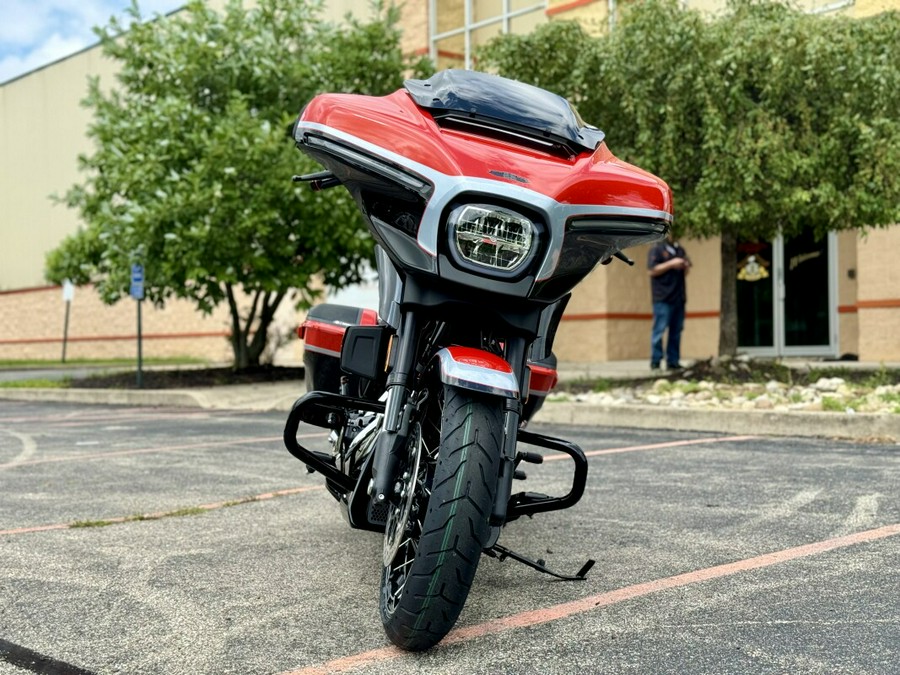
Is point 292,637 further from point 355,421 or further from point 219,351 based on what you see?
point 219,351

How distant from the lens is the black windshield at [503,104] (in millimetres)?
3455

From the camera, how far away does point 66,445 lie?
9.05m

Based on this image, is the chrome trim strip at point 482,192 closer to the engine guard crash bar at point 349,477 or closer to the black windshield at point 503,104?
the black windshield at point 503,104

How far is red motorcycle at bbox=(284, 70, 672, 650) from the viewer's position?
9.80 feet

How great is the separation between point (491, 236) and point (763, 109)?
8668 mm

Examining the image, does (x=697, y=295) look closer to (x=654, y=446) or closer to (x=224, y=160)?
(x=224, y=160)

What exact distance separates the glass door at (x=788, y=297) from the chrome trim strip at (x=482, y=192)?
15229 millimetres

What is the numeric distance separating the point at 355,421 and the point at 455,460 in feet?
3.19

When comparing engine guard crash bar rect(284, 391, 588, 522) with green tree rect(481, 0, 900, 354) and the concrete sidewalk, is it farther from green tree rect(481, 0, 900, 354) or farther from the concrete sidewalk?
green tree rect(481, 0, 900, 354)

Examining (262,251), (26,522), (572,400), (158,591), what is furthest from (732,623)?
(262,251)

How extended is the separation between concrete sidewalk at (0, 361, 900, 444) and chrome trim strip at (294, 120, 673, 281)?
5846 millimetres

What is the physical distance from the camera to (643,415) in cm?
984

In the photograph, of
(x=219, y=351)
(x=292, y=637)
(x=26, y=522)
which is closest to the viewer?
(x=292, y=637)

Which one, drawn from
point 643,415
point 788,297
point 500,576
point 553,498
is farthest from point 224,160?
point 553,498
